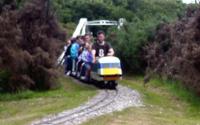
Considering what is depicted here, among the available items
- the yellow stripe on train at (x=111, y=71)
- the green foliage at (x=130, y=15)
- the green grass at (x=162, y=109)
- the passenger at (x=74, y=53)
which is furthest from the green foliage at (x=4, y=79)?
the green foliage at (x=130, y=15)

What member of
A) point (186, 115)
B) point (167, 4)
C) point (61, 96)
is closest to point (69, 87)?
point (61, 96)

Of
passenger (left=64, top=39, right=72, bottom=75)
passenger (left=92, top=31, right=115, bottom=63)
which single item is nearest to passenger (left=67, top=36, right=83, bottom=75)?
passenger (left=64, top=39, right=72, bottom=75)

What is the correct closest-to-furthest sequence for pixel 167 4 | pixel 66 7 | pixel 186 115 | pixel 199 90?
pixel 186 115 → pixel 199 90 → pixel 66 7 → pixel 167 4

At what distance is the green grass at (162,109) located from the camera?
13562mm

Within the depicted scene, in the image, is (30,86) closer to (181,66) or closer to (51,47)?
(51,47)

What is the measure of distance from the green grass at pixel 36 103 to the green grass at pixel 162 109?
5.56 feet

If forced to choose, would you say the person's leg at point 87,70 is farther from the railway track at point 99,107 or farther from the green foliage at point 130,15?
the green foliage at point 130,15

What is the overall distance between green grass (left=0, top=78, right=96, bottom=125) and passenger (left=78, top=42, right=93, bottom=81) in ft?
1.90

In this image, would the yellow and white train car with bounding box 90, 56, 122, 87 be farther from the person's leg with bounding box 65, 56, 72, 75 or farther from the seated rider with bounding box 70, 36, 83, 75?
the person's leg with bounding box 65, 56, 72, 75

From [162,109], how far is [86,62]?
22.5 feet

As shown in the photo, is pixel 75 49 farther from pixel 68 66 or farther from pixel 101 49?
pixel 101 49

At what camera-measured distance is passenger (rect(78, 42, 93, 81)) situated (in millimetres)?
22562

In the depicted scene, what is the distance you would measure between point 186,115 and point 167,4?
127 feet

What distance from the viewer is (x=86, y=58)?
23.1 meters
